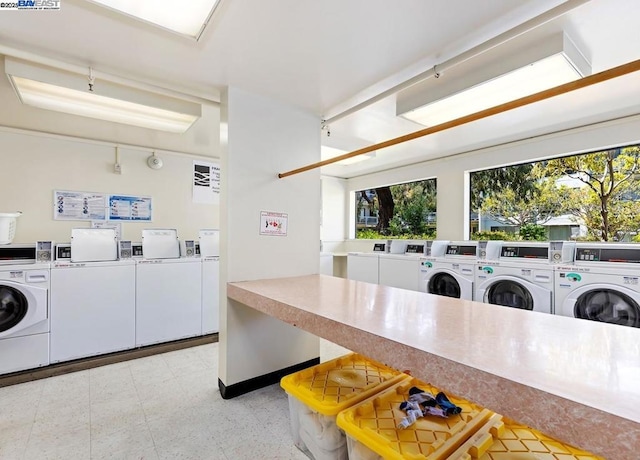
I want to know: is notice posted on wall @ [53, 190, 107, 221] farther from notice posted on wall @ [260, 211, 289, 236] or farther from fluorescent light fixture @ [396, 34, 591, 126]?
fluorescent light fixture @ [396, 34, 591, 126]

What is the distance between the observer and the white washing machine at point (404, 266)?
175 inches

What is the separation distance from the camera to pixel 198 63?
2.09 metres

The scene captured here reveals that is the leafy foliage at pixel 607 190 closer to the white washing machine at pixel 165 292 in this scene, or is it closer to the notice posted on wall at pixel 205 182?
the white washing machine at pixel 165 292

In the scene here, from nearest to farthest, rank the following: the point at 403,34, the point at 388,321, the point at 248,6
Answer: the point at 388,321 → the point at 248,6 → the point at 403,34

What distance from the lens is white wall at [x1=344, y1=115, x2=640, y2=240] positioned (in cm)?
341

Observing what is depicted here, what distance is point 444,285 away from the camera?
421 cm

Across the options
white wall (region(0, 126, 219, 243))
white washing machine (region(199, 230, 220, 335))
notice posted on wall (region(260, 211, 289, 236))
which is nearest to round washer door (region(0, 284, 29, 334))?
white wall (region(0, 126, 219, 243))

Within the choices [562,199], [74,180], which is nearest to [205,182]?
[74,180]

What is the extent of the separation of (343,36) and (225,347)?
7.55ft

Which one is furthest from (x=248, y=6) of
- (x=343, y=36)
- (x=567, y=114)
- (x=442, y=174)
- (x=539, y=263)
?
(x=442, y=174)

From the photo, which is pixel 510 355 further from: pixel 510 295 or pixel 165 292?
pixel 165 292

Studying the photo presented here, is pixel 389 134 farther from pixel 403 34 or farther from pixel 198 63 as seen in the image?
pixel 198 63

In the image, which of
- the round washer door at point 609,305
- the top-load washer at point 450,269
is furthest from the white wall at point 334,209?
the round washer door at point 609,305

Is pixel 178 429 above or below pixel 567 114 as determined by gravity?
below
